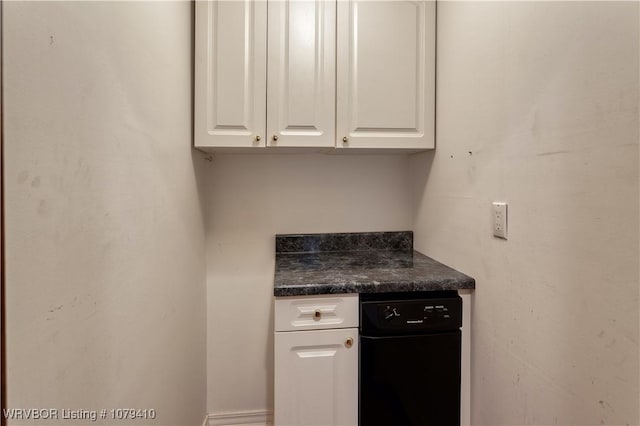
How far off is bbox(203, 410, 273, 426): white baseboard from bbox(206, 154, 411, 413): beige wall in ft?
0.09

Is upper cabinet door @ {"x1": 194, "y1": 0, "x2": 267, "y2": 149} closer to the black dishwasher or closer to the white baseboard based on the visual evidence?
the black dishwasher

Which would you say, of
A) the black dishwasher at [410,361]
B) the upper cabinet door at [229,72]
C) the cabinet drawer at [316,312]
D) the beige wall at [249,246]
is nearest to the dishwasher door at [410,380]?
the black dishwasher at [410,361]

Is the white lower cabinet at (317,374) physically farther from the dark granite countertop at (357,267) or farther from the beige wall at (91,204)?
the beige wall at (91,204)

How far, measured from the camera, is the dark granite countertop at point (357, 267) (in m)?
1.16

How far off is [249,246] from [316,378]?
75 centimetres

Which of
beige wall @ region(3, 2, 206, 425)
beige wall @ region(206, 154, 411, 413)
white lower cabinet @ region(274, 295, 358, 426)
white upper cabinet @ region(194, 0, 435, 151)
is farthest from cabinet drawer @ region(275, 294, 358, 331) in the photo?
white upper cabinet @ region(194, 0, 435, 151)

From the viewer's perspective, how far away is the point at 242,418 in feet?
5.37

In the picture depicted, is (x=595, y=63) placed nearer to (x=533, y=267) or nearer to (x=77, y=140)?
(x=533, y=267)

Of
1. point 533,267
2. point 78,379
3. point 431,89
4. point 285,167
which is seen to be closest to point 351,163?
point 285,167

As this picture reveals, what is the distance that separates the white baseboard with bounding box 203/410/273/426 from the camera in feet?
5.31

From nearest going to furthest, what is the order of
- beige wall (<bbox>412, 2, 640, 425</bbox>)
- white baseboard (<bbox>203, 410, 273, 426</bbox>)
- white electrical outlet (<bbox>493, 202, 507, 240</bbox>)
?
1. beige wall (<bbox>412, 2, 640, 425</bbox>)
2. white electrical outlet (<bbox>493, 202, 507, 240</bbox>)
3. white baseboard (<bbox>203, 410, 273, 426</bbox>)

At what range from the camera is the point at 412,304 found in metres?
1.14

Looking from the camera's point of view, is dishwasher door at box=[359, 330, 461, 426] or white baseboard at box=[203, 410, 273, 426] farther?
white baseboard at box=[203, 410, 273, 426]

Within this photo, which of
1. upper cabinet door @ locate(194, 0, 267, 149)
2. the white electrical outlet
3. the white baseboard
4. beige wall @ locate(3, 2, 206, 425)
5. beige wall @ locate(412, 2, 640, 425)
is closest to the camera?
beige wall @ locate(3, 2, 206, 425)
